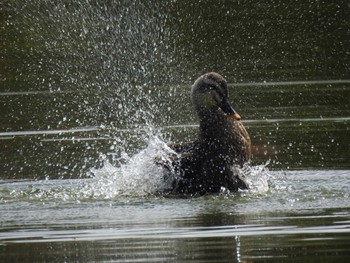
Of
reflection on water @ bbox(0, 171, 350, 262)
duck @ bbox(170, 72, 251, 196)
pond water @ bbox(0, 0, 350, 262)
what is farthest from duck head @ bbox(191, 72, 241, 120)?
reflection on water @ bbox(0, 171, 350, 262)

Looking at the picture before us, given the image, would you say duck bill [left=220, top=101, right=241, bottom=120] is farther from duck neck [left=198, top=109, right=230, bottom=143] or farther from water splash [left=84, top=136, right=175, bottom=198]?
water splash [left=84, top=136, right=175, bottom=198]

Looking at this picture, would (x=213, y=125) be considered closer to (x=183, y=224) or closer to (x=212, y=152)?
(x=212, y=152)

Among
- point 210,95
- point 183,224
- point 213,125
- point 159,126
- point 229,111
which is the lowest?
point 183,224

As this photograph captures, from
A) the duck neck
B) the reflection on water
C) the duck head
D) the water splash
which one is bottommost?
the reflection on water

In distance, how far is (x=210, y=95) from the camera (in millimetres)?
10250

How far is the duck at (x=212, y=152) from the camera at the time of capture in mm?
9477

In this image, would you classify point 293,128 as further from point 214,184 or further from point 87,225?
point 87,225

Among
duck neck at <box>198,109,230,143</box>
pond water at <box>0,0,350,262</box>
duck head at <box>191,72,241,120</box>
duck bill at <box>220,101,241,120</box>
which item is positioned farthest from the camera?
duck head at <box>191,72,241,120</box>

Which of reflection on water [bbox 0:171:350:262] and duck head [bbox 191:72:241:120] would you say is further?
duck head [bbox 191:72:241:120]

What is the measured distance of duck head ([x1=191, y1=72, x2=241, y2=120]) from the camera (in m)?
10.1

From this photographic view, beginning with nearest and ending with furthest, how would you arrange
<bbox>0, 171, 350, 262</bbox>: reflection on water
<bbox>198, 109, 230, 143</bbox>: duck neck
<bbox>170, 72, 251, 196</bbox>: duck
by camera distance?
<bbox>0, 171, 350, 262</bbox>: reflection on water → <bbox>170, 72, 251, 196</bbox>: duck → <bbox>198, 109, 230, 143</bbox>: duck neck

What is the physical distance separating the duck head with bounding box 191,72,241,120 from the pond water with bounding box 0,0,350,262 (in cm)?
49

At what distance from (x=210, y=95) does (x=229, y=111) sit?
0.90 feet

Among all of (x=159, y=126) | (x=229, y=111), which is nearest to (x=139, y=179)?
(x=229, y=111)
